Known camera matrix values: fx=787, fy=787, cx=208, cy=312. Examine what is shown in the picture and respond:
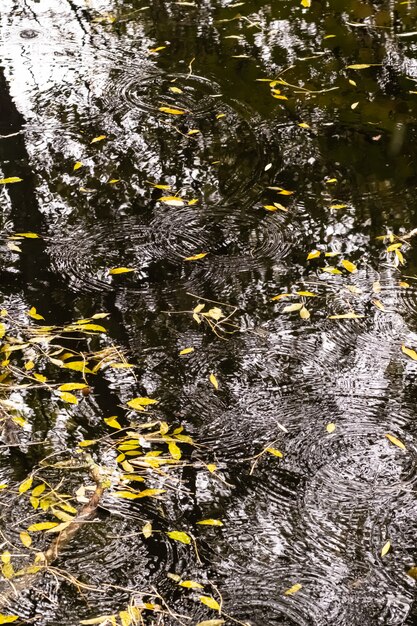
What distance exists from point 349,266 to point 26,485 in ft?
5.86

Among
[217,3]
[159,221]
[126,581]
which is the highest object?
[217,3]

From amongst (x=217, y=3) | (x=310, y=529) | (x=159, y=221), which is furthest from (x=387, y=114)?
(x=310, y=529)

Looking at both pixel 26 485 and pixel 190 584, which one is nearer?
pixel 190 584

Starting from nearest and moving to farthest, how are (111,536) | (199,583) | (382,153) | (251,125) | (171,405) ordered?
(199,583)
(111,536)
(171,405)
(382,153)
(251,125)

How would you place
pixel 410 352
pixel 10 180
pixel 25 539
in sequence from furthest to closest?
pixel 10 180 → pixel 410 352 → pixel 25 539

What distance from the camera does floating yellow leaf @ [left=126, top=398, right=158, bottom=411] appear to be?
297cm

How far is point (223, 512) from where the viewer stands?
8.51 ft

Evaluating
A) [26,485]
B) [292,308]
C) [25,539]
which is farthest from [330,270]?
[25,539]

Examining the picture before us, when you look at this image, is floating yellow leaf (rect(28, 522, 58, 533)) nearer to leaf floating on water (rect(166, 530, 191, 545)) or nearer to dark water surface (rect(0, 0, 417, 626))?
dark water surface (rect(0, 0, 417, 626))

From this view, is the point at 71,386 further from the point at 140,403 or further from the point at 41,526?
the point at 41,526

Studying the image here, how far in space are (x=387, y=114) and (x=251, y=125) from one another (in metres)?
0.82

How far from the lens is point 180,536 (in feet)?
8.20

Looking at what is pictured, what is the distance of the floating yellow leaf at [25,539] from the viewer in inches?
97.8

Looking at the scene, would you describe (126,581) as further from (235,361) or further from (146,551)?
(235,361)
